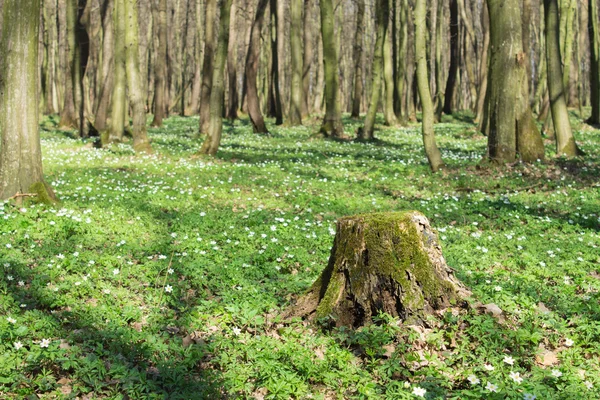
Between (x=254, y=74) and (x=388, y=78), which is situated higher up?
(x=254, y=74)

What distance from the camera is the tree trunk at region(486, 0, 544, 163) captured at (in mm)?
12555

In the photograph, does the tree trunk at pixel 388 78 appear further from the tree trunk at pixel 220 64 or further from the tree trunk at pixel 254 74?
the tree trunk at pixel 220 64

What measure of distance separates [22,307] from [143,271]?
1396mm

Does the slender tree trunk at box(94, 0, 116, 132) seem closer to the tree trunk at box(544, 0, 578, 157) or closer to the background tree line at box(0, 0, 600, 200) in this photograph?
the background tree line at box(0, 0, 600, 200)

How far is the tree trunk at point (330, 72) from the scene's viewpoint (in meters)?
19.0

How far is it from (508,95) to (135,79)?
10.5 m

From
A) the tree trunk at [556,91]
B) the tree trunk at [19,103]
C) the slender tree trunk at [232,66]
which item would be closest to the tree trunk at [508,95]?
the tree trunk at [556,91]

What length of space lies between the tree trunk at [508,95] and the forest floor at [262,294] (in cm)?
160

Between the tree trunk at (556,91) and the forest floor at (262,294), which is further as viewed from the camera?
the tree trunk at (556,91)

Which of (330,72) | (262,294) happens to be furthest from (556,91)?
(262,294)

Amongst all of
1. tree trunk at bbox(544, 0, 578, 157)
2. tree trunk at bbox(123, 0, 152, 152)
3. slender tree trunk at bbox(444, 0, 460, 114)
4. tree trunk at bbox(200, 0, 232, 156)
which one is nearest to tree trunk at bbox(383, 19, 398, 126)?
slender tree trunk at bbox(444, 0, 460, 114)

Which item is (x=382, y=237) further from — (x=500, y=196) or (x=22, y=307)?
(x=500, y=196)

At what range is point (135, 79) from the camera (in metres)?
15.2

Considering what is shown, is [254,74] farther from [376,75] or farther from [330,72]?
[376,75]
